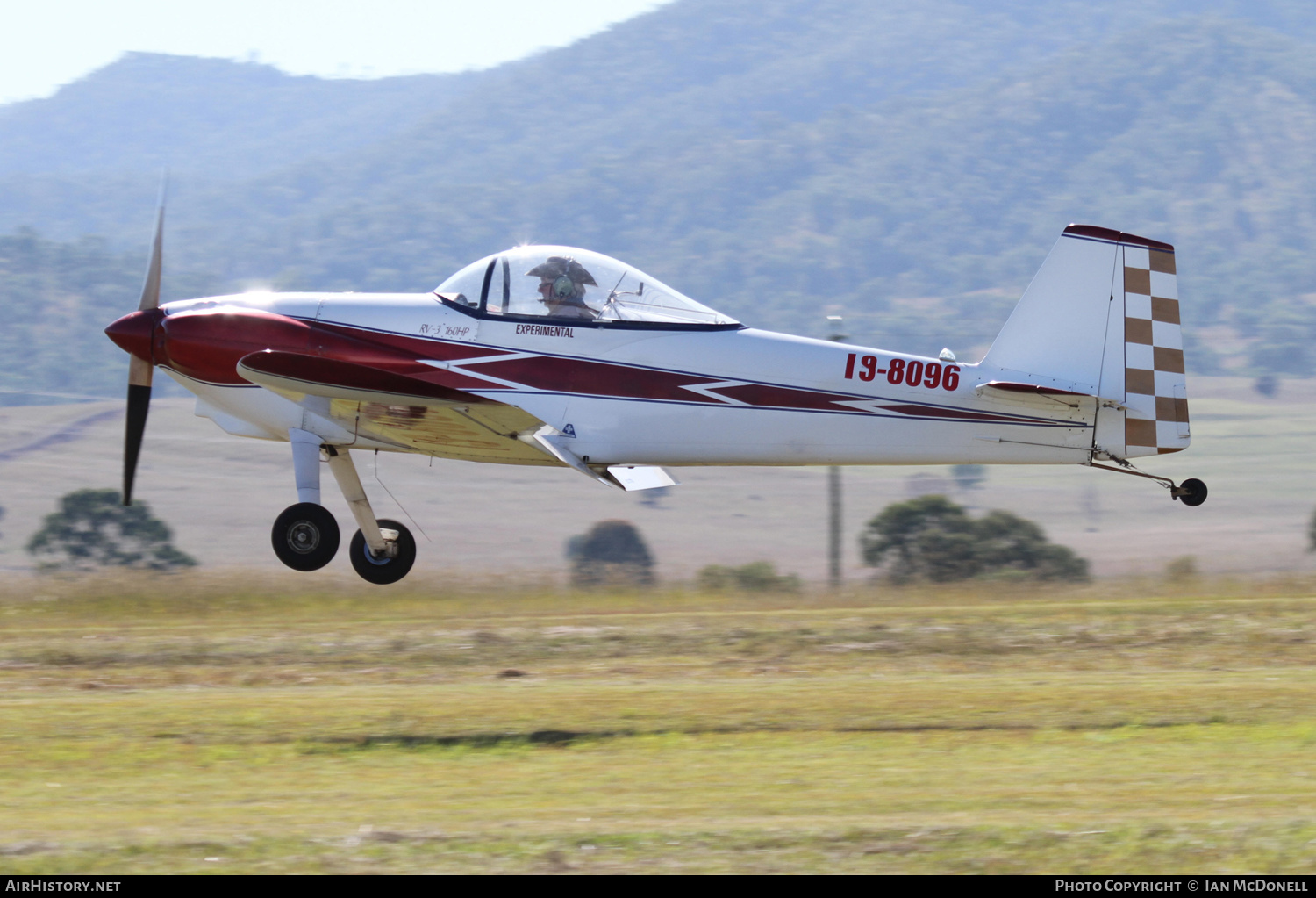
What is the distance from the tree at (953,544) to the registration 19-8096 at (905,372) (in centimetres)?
1642

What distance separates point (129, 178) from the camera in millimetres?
197250

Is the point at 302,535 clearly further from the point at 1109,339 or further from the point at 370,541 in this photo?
the point at 1109,339

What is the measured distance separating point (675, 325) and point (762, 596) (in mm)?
8512

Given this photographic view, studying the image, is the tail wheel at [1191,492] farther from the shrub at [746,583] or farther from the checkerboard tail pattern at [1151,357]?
the shrub at [746,583]

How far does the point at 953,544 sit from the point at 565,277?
71.6 ft

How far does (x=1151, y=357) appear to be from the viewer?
1137 centimetres

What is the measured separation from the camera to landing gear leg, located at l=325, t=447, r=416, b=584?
38.8 ft

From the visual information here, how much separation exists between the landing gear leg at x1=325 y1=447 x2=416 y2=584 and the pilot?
2228 millimetres

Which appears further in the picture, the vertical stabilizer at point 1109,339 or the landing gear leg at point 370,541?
the landing gear leg at point 370,541

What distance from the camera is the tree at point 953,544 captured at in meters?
29.1

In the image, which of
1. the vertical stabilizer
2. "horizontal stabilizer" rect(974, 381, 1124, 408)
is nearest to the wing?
"horizontal stabilizer" rect(974, 381, 1124, 408)

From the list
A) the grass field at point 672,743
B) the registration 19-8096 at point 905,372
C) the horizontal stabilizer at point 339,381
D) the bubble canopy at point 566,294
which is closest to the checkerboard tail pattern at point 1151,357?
the registration 19-8096 at point 905,372

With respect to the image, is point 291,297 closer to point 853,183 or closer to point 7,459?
point 7,459
